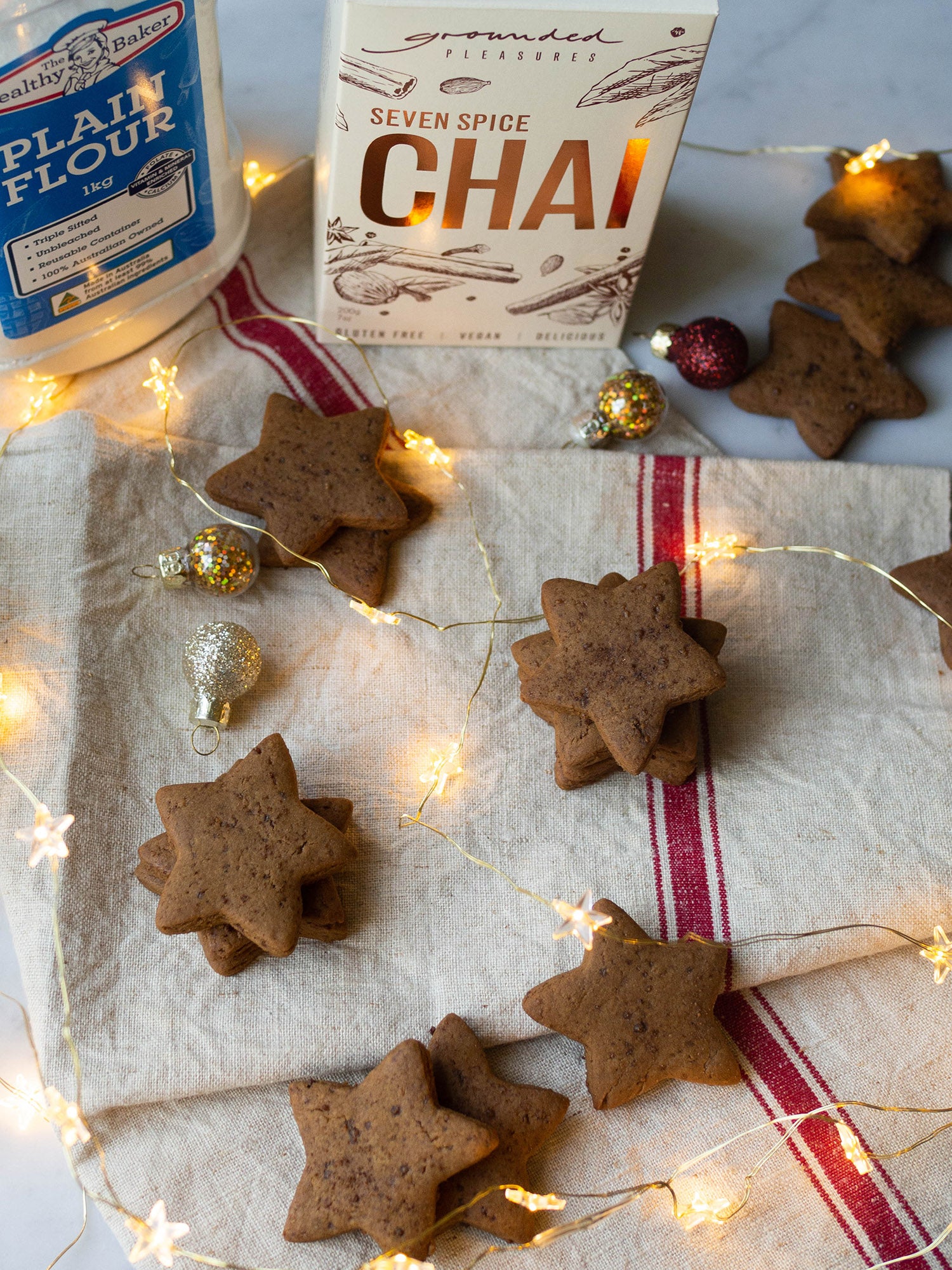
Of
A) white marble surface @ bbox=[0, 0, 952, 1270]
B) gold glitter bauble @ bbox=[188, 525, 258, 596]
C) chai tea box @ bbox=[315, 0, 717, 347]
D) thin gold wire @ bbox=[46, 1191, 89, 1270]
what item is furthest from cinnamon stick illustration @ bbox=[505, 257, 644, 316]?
thin gold wire @ bbox=[46, 1191, 89, 1270]

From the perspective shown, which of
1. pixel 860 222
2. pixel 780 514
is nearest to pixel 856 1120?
pixel 780 514

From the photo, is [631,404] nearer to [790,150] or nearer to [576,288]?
[576,288]

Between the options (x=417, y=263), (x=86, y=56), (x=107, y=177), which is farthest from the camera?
(x=417, y=263)

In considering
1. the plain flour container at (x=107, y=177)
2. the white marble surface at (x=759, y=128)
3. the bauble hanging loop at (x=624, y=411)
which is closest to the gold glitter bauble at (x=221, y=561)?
the plain flour container at (x=107, y=177)

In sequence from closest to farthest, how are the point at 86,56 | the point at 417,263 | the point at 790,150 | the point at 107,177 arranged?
the point at 86,56 → the point at 107,177 → the point at 417,263 → the point at 790,150

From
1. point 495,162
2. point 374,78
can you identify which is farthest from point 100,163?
point 495,162

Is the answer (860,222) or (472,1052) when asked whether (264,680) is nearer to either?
(472,1052)

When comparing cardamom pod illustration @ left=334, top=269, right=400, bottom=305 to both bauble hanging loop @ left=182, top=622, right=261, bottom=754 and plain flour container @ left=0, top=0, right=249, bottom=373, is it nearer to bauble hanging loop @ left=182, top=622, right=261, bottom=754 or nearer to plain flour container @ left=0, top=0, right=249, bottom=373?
plain flour container @ left=0, top=0, right=249, bottom=373
